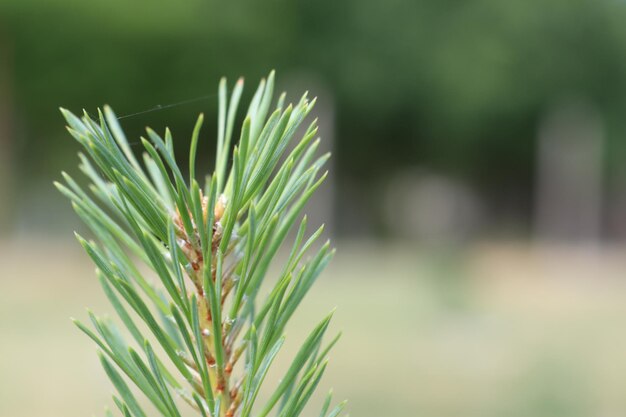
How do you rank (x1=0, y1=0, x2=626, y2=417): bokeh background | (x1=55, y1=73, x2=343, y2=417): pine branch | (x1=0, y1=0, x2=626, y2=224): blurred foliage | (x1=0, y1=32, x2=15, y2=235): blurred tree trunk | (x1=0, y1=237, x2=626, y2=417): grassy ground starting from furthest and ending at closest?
(x1=0, y1=0, x2=626, y2=224): blurred foliage
(x1=0, y1=32, x2=15, y2=235): blurred tree trunk
(x1=0, y1=0, x2=626, y2=417): bokeh background
(x1=0, y1=237, x2=626, y2=417): grassy ground
(x1=55, y1=73, x2=343, y2=417): pine branch

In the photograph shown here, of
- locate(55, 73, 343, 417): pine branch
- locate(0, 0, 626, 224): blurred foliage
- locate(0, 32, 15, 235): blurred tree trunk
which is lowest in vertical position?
locate(55, 73, 343, 417): pine branch

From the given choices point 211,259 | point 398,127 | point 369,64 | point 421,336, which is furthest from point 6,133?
point 211,259

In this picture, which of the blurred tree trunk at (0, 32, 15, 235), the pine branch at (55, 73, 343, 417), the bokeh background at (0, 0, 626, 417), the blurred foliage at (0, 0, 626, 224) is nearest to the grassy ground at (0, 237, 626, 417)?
the bokeh background at (0, 0, 626, 417)

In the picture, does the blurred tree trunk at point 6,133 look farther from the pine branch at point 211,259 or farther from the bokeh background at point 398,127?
the pine branch at point 211,259

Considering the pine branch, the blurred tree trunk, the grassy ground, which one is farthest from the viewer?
the blurred tree trunk

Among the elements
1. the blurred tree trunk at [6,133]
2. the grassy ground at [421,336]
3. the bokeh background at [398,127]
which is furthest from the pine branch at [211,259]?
the blurred tree trunk at [6,133]

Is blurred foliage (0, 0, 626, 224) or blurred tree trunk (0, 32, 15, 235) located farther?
blurred foliage (0, 0, 626, 224)

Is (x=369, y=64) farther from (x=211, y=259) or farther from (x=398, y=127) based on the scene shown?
(x=211, y=259)

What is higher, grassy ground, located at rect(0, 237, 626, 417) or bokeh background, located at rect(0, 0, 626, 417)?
Answer: bokeh background, located at rect(0, 0, 626, 417)

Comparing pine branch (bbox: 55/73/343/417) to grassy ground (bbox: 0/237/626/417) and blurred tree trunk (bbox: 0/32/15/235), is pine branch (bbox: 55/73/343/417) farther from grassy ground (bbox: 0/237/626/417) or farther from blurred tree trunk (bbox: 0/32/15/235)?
blurred tree trunk (bbox: 0/32/15/235)
